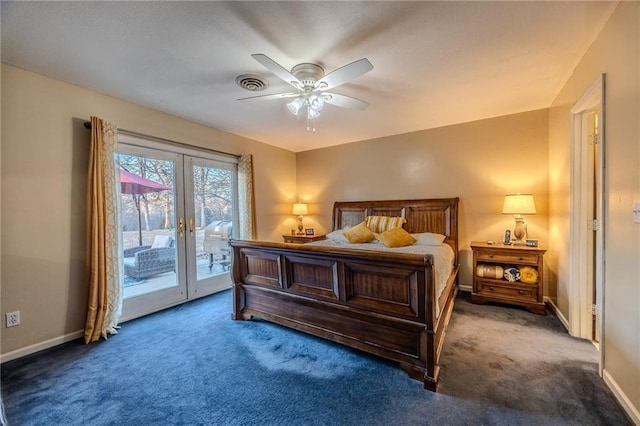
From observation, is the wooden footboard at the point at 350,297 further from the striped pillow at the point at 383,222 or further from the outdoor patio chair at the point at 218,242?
the striped pillow at the point at 383,222

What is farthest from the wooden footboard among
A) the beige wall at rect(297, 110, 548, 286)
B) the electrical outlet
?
the beige wall at rect(297, 110, 548, 286)

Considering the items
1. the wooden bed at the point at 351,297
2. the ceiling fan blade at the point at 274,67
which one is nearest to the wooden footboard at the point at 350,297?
the wooden bed at the point at 351,297

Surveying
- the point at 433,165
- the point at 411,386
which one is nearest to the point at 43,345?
the point at 411,386

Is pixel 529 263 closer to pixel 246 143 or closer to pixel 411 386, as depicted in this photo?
pixel 411 386

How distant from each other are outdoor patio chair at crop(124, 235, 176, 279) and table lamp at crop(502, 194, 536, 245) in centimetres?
450

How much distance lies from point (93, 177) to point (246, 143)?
2316 mm

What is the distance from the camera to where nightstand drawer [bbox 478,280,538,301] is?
10.2 feet

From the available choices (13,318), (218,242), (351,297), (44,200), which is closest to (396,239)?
(351,297)

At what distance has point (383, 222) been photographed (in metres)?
4.15

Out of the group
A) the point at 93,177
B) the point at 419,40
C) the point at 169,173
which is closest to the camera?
the point at 419,40

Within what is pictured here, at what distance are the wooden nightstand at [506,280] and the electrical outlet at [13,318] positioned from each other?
4.93 metres

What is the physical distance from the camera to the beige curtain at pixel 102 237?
8.61 ft

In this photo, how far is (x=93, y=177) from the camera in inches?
104

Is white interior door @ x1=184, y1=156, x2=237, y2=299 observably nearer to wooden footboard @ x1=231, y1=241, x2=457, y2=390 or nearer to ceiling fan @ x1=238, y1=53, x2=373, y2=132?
wooden footboard @ x1=231, y1=241, x2=457, y2=390
